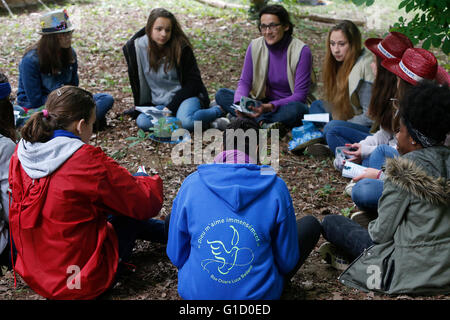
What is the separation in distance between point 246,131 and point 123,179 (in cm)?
76

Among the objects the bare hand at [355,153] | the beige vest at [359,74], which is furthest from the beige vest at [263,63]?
the bare hand at [355,153]

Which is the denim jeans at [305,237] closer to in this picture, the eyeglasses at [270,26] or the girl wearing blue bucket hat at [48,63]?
the eyeglasses at [270,26]

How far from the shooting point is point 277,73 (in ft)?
17.7

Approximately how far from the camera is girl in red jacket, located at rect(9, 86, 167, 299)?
2533mm

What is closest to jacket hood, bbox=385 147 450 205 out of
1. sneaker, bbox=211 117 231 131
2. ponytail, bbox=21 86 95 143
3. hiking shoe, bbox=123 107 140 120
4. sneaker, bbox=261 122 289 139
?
ponytail, bbox=21 86 95 143

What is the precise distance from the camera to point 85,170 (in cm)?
253

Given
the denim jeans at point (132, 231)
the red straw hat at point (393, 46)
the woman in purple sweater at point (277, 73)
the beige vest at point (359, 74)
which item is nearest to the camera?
the denim jeans at point (132, 231)

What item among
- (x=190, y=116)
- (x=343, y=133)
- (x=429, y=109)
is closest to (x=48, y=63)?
(x=190, y=116)

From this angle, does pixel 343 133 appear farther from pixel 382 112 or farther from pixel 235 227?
pixel 235 227

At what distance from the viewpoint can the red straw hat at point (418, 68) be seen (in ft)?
11.6

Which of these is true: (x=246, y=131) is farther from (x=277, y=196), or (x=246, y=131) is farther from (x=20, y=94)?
(x=20, y=94)

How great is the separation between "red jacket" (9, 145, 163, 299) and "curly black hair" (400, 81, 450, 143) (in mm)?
1634

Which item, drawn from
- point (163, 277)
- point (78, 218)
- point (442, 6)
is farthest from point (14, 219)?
point (442, 6)

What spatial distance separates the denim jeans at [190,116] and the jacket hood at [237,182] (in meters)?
3.06
